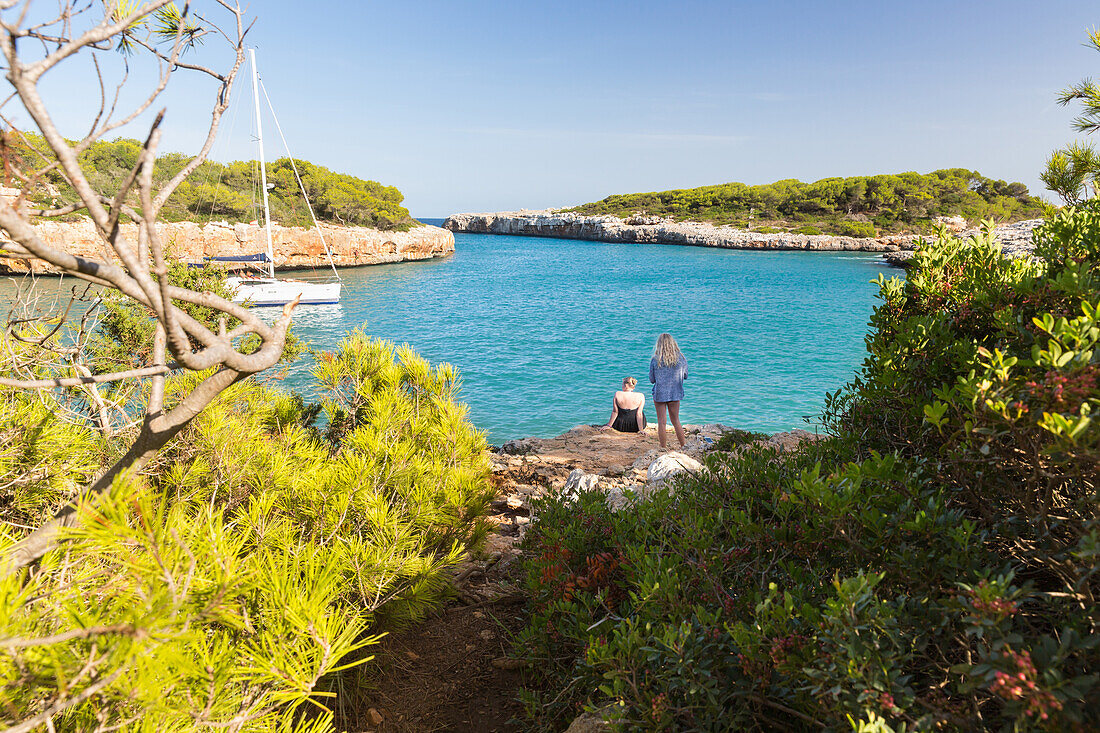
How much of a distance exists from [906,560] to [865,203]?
78311mm

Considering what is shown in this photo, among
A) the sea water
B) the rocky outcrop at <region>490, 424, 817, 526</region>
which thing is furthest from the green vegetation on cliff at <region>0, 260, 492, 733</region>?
the sea water

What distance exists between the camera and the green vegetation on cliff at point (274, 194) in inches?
1390

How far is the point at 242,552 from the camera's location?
8.21ft

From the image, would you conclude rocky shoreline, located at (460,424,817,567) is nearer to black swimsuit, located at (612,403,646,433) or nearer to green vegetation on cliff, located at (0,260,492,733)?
black swimsuit, located at (612,403,646,433)

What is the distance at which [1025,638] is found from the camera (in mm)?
1359

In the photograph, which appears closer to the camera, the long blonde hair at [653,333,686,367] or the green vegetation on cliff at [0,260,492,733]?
the green vegetation on cliff at [0,260,492,733]

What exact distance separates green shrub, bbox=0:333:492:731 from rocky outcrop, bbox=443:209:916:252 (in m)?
47.1

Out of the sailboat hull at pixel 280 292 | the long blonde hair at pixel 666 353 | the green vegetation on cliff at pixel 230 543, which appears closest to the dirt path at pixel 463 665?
the green vegetation on cliff at pixel 230 543

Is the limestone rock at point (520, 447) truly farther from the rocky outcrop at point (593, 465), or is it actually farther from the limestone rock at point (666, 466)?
the limestone rock at point (666, 466)

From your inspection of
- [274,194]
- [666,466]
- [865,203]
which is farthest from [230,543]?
[865,203]

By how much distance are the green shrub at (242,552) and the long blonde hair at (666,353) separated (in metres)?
3.74

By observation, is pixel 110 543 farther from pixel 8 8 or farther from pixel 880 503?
pixel 880 503

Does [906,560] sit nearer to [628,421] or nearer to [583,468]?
[583,468]

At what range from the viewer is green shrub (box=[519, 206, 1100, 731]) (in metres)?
1.25
